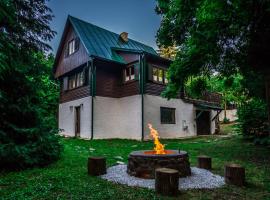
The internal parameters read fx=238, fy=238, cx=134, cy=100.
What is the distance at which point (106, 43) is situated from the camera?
19312mm

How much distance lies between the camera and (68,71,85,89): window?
719 inches

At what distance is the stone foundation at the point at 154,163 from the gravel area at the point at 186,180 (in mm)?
177

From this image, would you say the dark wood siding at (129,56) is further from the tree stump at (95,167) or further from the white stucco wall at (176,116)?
the tree stump at (95,167)

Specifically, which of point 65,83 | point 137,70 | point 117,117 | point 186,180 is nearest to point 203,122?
point 117,117

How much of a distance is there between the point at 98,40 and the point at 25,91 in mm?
12558

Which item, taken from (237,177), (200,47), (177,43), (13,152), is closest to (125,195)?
(237,177)

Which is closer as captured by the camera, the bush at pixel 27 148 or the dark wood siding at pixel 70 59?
the bush at pixel 27 148

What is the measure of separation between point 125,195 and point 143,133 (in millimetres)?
11105

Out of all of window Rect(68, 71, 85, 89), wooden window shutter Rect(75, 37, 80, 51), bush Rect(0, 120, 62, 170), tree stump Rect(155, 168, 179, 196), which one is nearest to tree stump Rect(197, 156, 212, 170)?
tree stump Rect(155, 168, 179, 196)

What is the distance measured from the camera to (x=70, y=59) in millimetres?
19562

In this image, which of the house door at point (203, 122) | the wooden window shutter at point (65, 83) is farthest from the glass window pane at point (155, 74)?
the wooden window shutter at point (65, 83)

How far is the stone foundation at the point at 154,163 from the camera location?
6.03 meters

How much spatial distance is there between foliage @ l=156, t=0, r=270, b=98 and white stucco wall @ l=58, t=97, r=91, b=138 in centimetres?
814

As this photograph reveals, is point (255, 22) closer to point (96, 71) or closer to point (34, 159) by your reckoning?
point (34, 159)
